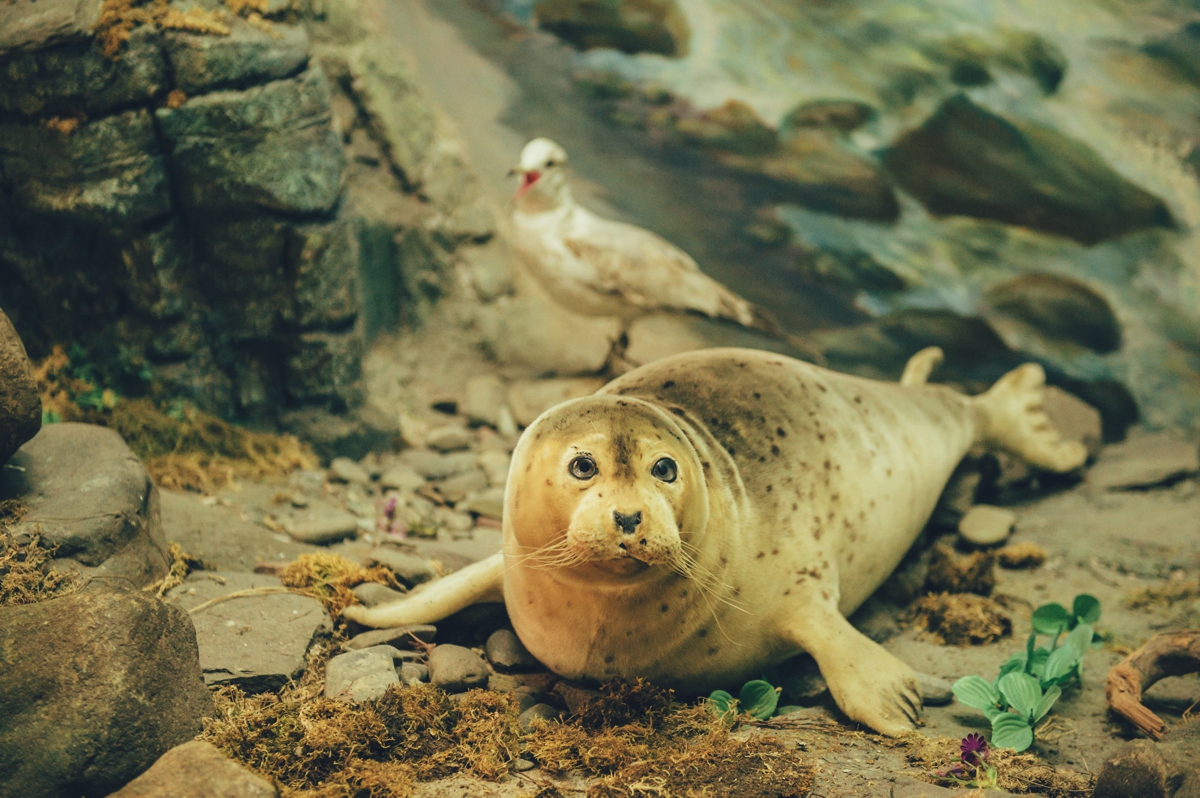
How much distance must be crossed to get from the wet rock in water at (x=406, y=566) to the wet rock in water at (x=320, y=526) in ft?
1.05

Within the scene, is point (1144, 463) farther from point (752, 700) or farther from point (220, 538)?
point (220, 538)

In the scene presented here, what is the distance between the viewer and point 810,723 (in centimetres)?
294

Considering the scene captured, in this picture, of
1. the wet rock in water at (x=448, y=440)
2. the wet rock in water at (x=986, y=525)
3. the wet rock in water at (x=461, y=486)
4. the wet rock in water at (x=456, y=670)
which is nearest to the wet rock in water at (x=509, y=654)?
the wet rock in water at (x=456, y=670)

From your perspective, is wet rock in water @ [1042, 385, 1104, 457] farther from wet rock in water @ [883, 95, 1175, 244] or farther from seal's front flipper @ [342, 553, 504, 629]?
seal's front flipper @ [342, 553, 504, 629]

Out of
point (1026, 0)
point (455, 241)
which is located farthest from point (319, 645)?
point (1026, 0)

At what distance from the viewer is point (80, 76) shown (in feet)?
13.0

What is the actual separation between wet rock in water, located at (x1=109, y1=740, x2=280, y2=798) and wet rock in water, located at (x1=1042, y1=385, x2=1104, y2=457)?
524 centimetres

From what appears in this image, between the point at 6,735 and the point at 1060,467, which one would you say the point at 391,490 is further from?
the point at 1060,467

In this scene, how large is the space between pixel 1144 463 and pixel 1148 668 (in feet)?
10.4

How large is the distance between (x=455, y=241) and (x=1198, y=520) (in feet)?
15.8

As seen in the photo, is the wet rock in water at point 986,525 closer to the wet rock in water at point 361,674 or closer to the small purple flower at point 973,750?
the small purple flower at point 973,750

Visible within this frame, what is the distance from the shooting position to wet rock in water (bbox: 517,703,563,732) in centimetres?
279

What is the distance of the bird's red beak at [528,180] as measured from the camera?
5.77 metres

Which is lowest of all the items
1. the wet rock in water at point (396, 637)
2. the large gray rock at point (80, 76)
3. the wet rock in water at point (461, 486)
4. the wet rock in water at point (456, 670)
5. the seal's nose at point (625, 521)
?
the wet rock in water at point (461, 486)
